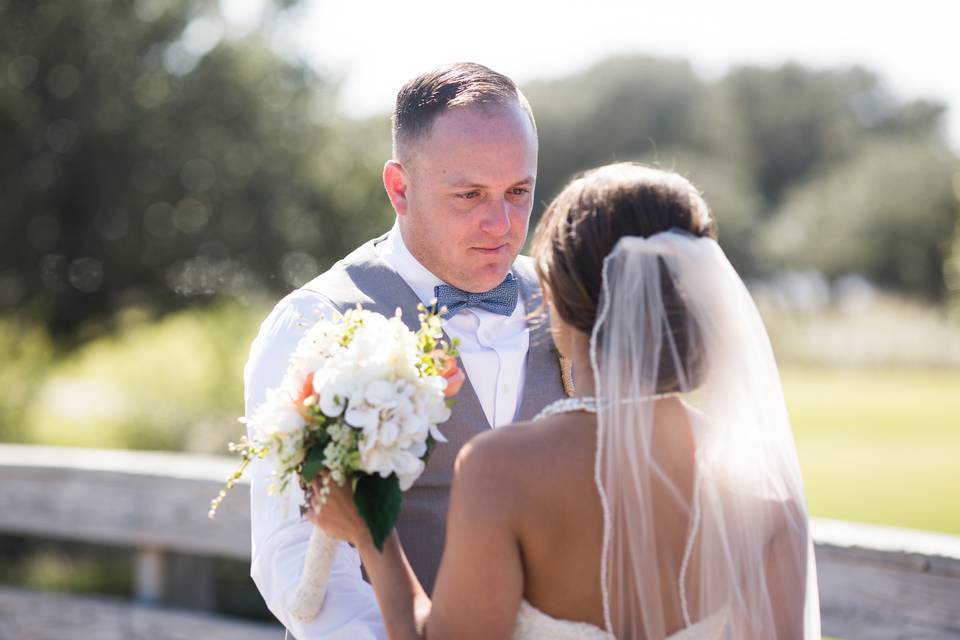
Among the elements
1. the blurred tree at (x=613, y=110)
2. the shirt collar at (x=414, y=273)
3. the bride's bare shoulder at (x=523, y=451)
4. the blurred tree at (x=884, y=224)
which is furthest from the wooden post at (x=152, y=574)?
the blurred tree at (x=613, y=110)

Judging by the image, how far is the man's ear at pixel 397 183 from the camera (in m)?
3.01

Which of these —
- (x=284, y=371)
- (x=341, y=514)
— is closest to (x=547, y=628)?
(x=341, y=514)

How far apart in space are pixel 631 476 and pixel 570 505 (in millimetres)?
124

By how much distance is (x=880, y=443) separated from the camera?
659 inches

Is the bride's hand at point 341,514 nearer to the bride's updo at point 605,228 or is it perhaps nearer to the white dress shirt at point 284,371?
the white dress shirt at point 284,371

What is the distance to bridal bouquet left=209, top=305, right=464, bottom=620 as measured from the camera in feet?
6.51

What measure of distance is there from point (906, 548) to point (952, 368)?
23088 millimetres

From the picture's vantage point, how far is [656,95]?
52281 millimetres

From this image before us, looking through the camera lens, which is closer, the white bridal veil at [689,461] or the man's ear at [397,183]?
the white bridal veil at [689,461]

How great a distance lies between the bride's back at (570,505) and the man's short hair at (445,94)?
3.88 feet

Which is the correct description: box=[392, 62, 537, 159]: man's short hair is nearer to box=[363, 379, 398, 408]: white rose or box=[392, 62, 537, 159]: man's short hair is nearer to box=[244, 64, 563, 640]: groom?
box=[244, 64, 563, 640]: groom

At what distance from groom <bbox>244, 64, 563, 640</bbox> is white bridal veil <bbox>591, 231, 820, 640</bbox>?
31.0 inches

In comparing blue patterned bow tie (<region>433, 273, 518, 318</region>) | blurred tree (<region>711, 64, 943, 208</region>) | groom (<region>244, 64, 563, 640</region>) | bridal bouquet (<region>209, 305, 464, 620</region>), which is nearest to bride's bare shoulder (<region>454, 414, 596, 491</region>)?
bridal bouquet (<region>209, 305, 464, 620</region>)

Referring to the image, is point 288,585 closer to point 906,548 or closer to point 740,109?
point 906,548
